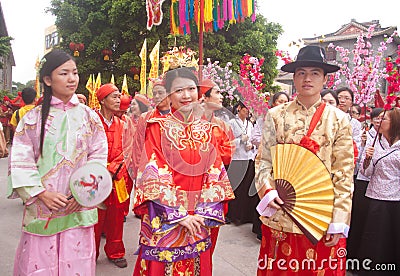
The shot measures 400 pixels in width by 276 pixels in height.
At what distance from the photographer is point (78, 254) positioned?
2.17 m

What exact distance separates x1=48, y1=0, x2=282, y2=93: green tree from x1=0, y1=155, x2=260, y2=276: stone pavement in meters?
9.92

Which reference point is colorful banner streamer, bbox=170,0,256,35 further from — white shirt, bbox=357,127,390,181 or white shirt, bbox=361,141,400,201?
white shirt, bbox=361,141,400,201

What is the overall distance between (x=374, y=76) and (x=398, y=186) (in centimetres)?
246

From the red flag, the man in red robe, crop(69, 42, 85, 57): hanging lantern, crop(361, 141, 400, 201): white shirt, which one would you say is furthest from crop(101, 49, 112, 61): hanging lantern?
crop(361, 141, 400, 201): white shirt

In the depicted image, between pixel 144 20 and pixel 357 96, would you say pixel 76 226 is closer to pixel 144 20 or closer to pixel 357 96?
pixel 357 96

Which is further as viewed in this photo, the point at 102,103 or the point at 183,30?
the point at 183,30

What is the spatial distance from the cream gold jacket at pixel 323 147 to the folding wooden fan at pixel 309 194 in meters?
0.07

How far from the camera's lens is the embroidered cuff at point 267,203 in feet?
7.38

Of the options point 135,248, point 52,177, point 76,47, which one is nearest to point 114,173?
point 135,248

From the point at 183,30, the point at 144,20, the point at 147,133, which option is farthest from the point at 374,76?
the point at 144,20

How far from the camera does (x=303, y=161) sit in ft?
7.13

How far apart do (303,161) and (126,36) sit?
13896mm

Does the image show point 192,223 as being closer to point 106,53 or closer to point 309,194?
point 309,194

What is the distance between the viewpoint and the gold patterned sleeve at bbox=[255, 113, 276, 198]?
236 cm
